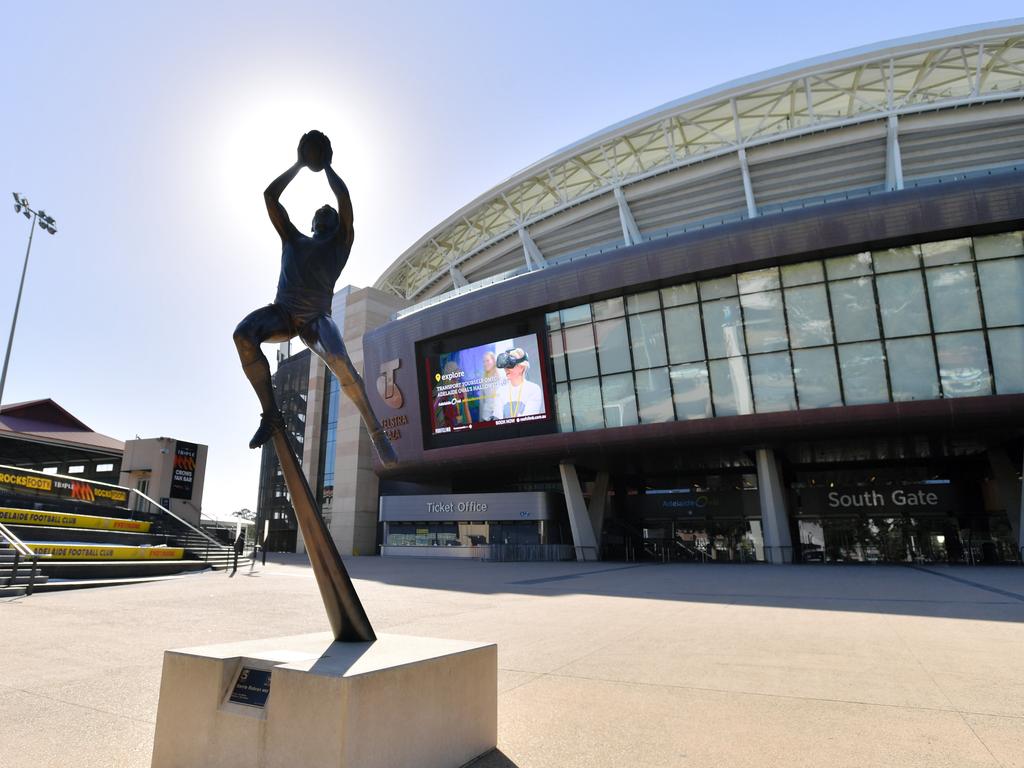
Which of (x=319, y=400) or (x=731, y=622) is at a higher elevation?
(x=319, y=400)

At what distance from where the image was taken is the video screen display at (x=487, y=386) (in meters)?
32.4

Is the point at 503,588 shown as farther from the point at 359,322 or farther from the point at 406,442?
the point at 359,322

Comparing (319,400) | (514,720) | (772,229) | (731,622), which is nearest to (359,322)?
(319,400)

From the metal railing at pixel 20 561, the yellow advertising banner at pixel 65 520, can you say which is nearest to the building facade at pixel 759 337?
the yellow advertising banner at pixel 65 520

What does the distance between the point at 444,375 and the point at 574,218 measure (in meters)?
17.9

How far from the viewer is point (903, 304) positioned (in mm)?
25344

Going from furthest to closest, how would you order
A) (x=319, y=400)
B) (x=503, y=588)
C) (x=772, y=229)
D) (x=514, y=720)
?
(x=319, y=400)
(x=772, y=229)
(x=503, y=588)
(x=514, y=720)

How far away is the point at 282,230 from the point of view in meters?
5.72

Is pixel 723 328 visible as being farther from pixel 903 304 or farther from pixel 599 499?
pixel 599 499

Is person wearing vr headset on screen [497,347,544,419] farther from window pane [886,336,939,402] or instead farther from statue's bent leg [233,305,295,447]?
statue's bent leg [233,305,295,447]

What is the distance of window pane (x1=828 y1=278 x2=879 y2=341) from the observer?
84.6 ft

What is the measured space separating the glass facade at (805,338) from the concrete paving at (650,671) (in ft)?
42.4

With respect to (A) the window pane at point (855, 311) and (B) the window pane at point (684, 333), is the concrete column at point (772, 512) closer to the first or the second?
(B) the window pane at point (684, 333)

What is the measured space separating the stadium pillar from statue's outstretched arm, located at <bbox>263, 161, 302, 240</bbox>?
1142 inches
